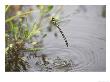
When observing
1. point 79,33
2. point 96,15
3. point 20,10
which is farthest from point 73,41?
point 20,10

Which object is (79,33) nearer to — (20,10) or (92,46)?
(92,46)

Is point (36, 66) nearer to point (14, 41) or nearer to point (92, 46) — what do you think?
point (14, 41)

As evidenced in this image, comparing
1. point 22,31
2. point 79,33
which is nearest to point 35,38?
point 22,31
